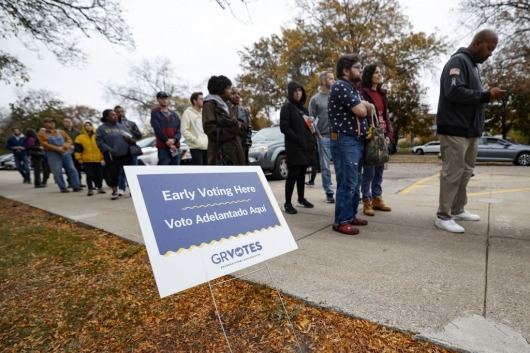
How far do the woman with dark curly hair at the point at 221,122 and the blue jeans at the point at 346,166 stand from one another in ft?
3.63

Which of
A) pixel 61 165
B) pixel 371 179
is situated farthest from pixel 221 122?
pixel 61 165

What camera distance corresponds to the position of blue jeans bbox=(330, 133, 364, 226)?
2.83m

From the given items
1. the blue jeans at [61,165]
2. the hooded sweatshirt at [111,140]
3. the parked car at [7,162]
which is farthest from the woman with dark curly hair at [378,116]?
the parked car at [7,162]

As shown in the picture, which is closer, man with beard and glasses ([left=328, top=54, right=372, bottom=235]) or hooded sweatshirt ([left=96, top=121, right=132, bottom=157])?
man with beard and glasses ([left=328, top=54, right=372, bottom=235])

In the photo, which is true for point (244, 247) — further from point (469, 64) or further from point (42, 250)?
point (469, 64)

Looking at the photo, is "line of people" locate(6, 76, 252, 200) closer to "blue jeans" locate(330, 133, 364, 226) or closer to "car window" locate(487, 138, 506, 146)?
"blue jeans" locate(330, 133, 364, 226)

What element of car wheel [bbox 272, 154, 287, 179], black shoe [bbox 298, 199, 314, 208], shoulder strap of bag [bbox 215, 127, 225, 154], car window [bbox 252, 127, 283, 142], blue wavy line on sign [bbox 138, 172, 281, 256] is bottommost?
black shoe [bbox 298, 199, 314, 208]

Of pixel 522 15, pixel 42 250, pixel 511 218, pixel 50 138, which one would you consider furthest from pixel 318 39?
pixel 42 250

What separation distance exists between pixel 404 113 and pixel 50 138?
3093 centimetres

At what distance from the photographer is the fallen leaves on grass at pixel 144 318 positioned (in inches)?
57.1

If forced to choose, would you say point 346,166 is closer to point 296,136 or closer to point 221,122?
point 296,136

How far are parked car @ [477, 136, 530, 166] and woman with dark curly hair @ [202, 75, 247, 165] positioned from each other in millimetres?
13057

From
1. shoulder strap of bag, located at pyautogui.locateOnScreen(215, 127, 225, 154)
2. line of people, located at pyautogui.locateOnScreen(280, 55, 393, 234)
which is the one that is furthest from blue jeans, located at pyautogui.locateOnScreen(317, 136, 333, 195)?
shoulder strap of bag, located at pyautogui.locateOnScreen(215, 127, 225, 154)

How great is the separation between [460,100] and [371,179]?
4.41 feet
